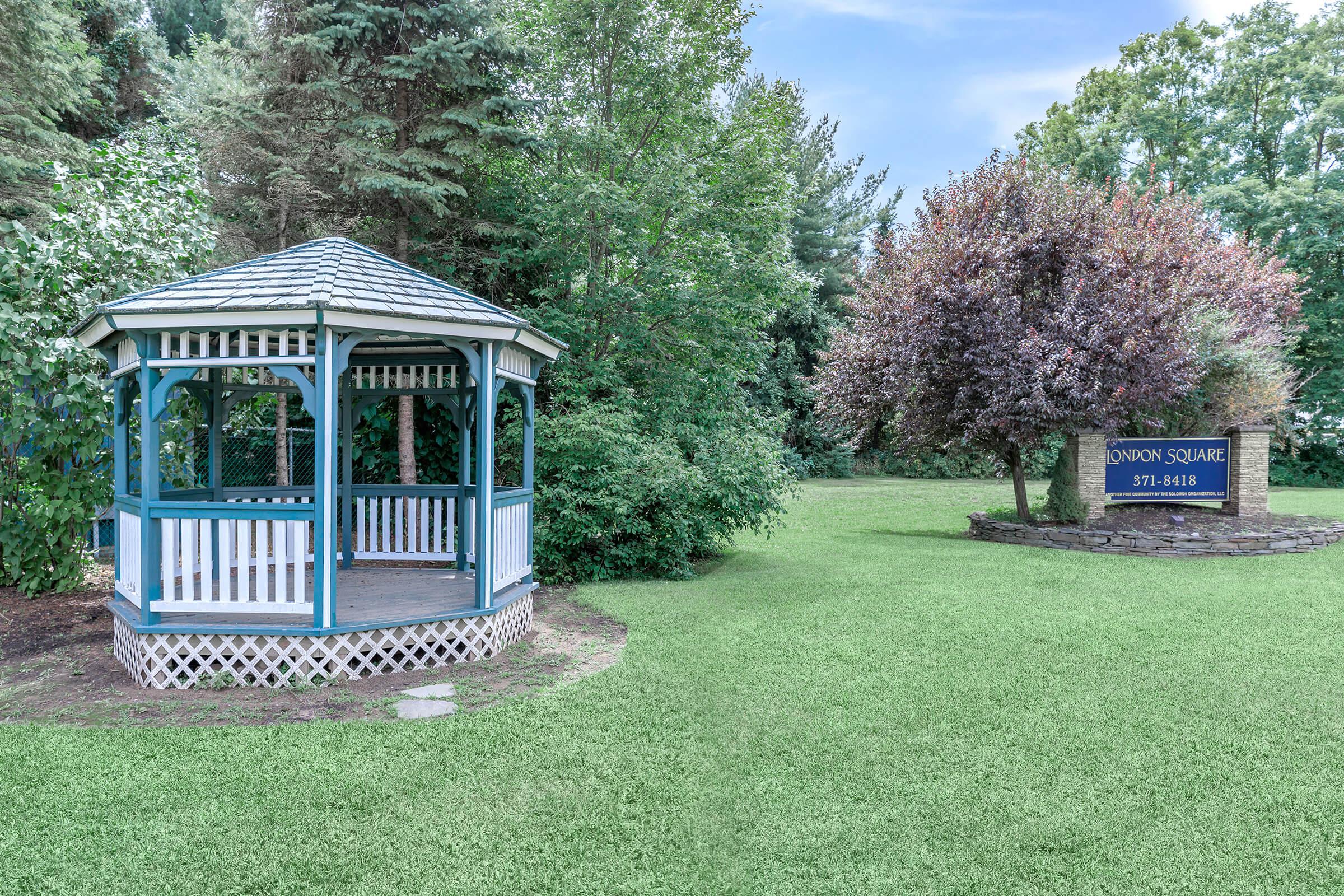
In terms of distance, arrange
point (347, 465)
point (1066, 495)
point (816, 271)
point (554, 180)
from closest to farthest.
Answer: point (347, 465) → point (554, 180) → point (1066, 495) → point (816, 271)

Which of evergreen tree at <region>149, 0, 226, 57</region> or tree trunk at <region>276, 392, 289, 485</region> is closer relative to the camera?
tree trunk at <region>276, 392, 289, 485</region>

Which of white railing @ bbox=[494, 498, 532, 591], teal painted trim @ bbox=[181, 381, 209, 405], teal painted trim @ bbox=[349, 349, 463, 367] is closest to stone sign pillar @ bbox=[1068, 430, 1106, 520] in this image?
white railing @ bbox=[494, 498, 532, 591]

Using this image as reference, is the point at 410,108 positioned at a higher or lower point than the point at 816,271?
lower

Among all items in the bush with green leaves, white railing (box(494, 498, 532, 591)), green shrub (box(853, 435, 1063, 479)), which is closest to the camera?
white railing (box(494, 498, 532, 591))

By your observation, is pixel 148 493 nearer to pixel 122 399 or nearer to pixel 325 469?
pixel 325 469

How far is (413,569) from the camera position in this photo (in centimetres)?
771

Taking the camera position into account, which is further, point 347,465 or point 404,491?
point 404,491

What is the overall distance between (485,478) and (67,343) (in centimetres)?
376

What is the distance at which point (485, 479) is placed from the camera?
5723 millimetres

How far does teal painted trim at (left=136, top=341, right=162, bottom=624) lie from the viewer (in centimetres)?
497

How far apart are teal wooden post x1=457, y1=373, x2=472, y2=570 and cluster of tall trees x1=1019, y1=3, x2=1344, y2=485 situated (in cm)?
2146

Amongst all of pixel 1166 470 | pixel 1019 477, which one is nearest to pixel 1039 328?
pixel 1019 477

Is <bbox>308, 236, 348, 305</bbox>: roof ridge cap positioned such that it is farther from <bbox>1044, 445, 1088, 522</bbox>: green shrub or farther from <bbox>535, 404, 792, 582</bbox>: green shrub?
<bbox>1044, 445, 1088, 522</bbox>: green shrub

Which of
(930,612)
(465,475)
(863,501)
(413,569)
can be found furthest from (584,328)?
(863,501)
